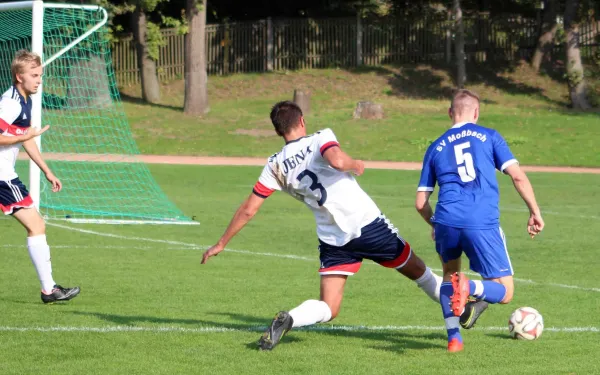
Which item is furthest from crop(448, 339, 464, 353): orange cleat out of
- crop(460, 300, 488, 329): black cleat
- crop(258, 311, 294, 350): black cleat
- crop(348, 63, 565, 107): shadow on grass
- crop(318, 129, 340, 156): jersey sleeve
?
crop(348, 63, 565, 107): shadow on grass

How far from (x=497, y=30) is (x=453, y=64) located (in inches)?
103

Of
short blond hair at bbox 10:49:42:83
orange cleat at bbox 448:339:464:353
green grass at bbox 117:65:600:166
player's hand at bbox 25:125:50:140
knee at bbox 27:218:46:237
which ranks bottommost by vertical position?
green grass at bbox 117:65:600:166

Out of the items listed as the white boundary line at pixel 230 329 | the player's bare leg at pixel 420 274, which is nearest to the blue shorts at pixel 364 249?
the player's bare leg at pixel 420 274

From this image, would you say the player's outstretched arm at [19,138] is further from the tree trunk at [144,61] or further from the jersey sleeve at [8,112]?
the tree trunk at [144,61]

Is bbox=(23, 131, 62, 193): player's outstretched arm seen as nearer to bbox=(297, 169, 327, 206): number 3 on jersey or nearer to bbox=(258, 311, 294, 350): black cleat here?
bbox=(297, 169, 327, 206): number 3 on jersey

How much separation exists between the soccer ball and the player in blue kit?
1.08ft

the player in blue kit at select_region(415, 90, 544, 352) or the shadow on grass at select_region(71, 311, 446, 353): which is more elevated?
the player in blue kit at select_region(415, 90, 544, 352)

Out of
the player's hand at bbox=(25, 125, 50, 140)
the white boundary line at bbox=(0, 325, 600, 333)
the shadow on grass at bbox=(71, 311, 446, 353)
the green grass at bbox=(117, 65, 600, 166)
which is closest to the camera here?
the shadow on grass at bbox=(71, 311, 446, 353)

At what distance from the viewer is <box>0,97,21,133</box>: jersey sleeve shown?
29.0 feet

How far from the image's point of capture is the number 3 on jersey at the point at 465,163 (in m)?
6.73

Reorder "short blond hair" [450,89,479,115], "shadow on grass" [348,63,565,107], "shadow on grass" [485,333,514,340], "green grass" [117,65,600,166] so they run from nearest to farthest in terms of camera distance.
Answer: "short blond hair" [450,89,479,115]
"shadow on grass" [485,333,514,340]
"green grass" [117,65,600,166]
"shadow on grass" [348,63,565,107]

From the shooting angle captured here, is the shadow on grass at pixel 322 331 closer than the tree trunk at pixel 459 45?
Yes

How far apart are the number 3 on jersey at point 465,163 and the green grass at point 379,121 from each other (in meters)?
21.3

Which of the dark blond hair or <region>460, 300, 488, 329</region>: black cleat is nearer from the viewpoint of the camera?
<region>460, 300, 488, 329</region>: black cleat
